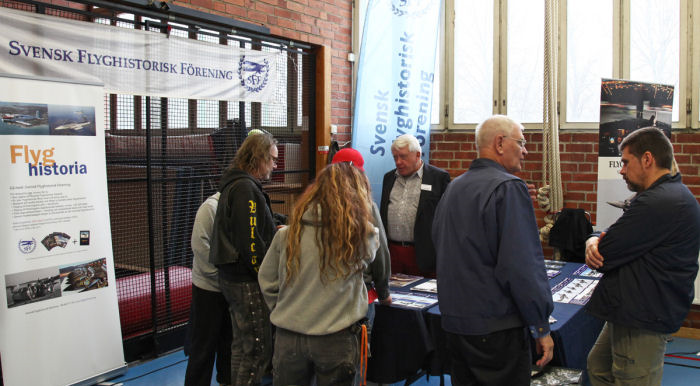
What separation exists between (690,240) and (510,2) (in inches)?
145

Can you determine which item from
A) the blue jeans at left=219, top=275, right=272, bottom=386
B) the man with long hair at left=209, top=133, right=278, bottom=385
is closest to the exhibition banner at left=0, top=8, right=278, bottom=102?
the man with long hair at left=209, top=133, right=278, bottom=385

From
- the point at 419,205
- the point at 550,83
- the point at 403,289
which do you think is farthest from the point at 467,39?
the point at 403,289

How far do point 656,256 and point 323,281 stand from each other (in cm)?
125

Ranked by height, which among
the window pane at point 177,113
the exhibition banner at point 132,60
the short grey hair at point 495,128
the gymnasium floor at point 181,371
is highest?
the exhibition banner at point 132,60

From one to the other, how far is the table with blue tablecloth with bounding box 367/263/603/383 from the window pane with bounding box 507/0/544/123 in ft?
9.29

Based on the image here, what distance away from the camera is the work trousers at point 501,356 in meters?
2.02

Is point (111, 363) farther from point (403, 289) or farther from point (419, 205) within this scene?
point (419, 205)

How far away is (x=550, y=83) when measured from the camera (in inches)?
A: 192

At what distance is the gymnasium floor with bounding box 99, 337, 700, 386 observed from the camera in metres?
3.68

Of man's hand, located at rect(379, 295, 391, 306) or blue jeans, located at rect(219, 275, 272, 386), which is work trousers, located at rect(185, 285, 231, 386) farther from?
man's hand, located at rect(379, 295, 391, 306)

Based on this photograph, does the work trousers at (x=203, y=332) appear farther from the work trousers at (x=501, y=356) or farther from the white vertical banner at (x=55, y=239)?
the work trousers at (x=501, y=356)

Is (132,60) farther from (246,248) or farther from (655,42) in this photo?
(655,42)

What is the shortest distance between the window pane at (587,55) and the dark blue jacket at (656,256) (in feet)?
9.77

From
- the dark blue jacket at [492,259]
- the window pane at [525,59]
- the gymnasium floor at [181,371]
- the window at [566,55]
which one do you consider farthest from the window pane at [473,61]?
the dark blue jacket at [492,259]
